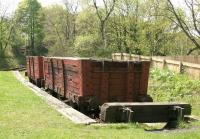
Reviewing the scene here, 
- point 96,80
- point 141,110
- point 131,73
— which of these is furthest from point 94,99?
point 141,110

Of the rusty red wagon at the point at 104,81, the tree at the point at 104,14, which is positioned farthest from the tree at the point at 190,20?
the rusty red wagon at the point at 104,81

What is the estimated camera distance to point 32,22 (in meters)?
84.4

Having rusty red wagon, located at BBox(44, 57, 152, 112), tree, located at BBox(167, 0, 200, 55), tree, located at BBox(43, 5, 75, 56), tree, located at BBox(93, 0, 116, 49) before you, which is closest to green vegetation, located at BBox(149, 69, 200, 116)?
rusty red wagon, located at BBox(44, 57, 152, 112)

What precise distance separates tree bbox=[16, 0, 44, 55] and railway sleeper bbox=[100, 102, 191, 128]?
241 ft

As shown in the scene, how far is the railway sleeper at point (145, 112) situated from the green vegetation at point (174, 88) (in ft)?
14.4

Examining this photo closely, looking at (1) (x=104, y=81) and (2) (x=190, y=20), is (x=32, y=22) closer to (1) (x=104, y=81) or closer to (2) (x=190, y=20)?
(2) (x=190, y=20)

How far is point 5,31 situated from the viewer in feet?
269

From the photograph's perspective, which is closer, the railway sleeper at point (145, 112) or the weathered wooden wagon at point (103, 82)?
the railway sleeper at point (145, 112)

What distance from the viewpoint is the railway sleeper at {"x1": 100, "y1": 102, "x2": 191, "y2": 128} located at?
9.88 m

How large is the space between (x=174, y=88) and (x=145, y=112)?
9.76 metres

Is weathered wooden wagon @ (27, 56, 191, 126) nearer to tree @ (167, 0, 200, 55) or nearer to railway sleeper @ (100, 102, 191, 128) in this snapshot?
railway sleeper @ (100, 102, 191, 128)

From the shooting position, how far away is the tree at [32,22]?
83438 mm

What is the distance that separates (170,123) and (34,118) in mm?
3322

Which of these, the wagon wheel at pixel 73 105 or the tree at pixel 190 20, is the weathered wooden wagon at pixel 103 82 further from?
the tree at pixel 190 20
